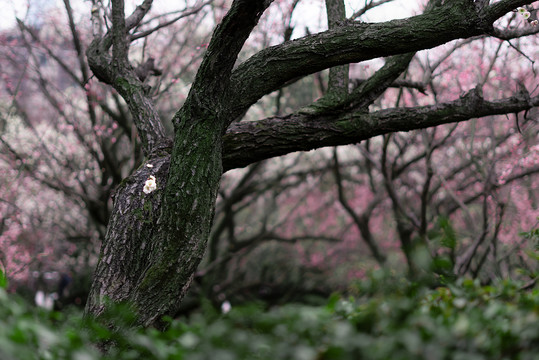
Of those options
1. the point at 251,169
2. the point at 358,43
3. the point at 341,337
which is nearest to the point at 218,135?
the point at 358,43

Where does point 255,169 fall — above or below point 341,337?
above

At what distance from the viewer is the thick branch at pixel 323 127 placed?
10.7 ft

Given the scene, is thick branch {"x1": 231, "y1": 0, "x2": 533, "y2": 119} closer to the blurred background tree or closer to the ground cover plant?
the ground cover plant

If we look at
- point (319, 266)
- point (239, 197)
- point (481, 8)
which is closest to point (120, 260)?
point (481, 8)

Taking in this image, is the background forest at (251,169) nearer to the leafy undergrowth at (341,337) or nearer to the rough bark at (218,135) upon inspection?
the rough bark at (218,135)

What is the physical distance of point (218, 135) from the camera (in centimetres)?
295

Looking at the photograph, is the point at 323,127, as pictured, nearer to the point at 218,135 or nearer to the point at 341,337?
the point at 218,135

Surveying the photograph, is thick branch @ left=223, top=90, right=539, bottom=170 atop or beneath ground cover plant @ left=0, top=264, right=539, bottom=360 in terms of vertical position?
atop

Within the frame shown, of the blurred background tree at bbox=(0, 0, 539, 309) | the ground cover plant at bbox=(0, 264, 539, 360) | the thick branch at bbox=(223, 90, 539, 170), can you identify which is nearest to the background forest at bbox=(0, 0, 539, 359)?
the blurred background tree at bbox=(0, 0, 539, 309)

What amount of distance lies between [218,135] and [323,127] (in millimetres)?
807

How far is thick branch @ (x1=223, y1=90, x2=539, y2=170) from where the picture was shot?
3.25 metres

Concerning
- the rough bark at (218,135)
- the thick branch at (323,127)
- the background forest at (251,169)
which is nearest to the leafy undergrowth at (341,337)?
the rough bark at (218,135)

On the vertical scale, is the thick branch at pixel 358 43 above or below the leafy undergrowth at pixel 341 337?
above

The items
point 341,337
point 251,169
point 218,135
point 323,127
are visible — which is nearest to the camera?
point 341,337
